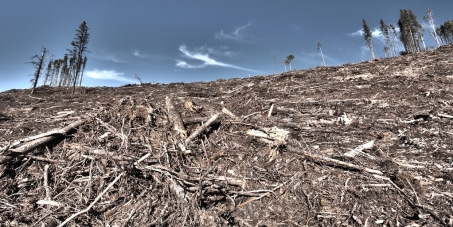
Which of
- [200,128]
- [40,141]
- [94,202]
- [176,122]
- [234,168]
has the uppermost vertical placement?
[40,141]

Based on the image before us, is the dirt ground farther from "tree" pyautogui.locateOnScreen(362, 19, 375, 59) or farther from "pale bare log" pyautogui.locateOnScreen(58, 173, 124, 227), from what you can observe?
"tree" pyautogui.locateOnScreen(362, 19, 375, 59)

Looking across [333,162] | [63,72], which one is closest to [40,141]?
[333,162]

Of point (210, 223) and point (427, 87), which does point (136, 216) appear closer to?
point (210, 223)

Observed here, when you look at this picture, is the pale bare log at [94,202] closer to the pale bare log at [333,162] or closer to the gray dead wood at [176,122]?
the gray dead wood at [176,122]

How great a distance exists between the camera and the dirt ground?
10.3 ft

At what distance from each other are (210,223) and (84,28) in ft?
97.7

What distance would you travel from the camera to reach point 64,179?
3840 millimetres

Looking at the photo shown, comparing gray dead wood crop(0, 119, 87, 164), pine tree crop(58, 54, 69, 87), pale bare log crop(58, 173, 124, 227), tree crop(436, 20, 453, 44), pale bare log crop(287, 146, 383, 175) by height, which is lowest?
pale bare log crop(287, 146, 383, 175)

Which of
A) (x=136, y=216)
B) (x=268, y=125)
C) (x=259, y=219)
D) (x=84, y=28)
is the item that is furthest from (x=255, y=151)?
(x=84, y=28)

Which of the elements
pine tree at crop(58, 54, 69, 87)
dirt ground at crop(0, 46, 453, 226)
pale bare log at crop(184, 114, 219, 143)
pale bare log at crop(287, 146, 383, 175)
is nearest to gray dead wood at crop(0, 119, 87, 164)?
dirt ground at crop(0, 46, 453, 226)

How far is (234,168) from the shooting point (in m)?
4.08

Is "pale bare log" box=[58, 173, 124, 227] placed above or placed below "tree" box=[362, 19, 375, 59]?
below

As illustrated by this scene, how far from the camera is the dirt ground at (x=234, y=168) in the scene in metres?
3.14

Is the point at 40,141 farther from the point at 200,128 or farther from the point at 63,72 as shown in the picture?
the point at 63,72
